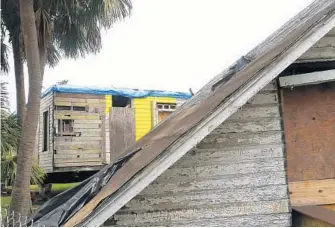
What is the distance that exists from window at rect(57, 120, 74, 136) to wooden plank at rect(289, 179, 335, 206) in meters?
12.4

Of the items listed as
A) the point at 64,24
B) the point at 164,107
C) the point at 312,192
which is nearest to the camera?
the point at 312,192

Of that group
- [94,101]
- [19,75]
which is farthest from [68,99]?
[19,75]

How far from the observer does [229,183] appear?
3.78 metres

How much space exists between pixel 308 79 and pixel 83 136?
41.6 ft

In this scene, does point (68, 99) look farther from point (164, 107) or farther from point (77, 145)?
point (164, 107)

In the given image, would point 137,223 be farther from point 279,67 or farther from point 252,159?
point 279,67

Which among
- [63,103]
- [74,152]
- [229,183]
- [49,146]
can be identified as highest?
[63,103]

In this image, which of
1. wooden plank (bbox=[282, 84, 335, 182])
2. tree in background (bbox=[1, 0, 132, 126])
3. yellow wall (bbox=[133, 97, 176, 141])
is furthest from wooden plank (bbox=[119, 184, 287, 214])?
yellow wall (bbox=[133, 97, 176, 141])

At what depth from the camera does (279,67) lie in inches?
Result: 121

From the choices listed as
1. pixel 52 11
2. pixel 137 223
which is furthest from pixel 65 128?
pixel 137 223

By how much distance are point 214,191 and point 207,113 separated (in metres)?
1.18

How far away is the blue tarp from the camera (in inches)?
603

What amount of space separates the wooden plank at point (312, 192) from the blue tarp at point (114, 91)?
12.6 m

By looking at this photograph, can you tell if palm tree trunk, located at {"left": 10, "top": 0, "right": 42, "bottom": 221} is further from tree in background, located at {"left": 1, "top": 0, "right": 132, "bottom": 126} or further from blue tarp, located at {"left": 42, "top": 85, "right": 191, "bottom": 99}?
blue tarp, located at {"left": 42, "top": 85, "right": 191, "bottom": 99}
